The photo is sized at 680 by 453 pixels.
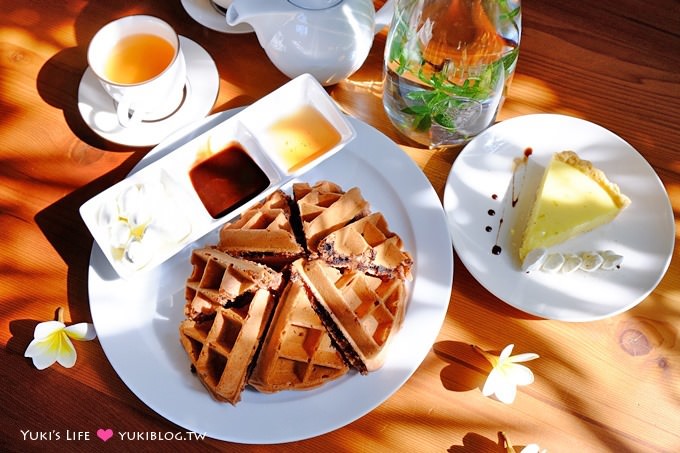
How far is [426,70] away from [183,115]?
632mm

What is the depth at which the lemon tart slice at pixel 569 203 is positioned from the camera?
5.24ft

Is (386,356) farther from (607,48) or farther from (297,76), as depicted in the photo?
(607,48)

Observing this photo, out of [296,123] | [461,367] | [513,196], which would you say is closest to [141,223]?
[296,123]

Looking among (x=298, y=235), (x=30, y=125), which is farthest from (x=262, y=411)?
(x=30, y=125)

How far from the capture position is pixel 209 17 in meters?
1.86

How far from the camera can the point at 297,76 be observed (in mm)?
1717

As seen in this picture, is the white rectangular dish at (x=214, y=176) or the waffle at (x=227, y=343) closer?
the waffle at (x=227, y=343)

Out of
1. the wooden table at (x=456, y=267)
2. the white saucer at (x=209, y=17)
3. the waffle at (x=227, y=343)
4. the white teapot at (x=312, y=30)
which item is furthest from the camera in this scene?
the white saucer at (x=209, y=17)

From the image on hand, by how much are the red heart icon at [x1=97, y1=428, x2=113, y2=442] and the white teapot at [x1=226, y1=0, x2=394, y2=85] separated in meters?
0.96

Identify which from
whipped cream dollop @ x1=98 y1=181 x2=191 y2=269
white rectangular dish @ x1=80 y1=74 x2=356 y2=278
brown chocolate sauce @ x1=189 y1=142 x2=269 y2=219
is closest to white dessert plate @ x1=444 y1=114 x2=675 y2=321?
white rectangular dish @ x1=80 y1=74 x2=356 y2=278

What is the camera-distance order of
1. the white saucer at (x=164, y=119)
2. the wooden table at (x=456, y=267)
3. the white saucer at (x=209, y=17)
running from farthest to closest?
1. the white saucer at (x=209, y=17)
2. the white saucer at (x=164, y=119)
3. the wooden table at (x=456, y=267)

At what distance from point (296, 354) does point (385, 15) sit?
36.6 inches

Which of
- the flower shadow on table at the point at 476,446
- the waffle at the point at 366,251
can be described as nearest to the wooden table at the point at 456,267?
the flower shadow on table at the point at 476,446

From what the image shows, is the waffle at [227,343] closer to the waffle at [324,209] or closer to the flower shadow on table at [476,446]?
the waffle at [324,209]
